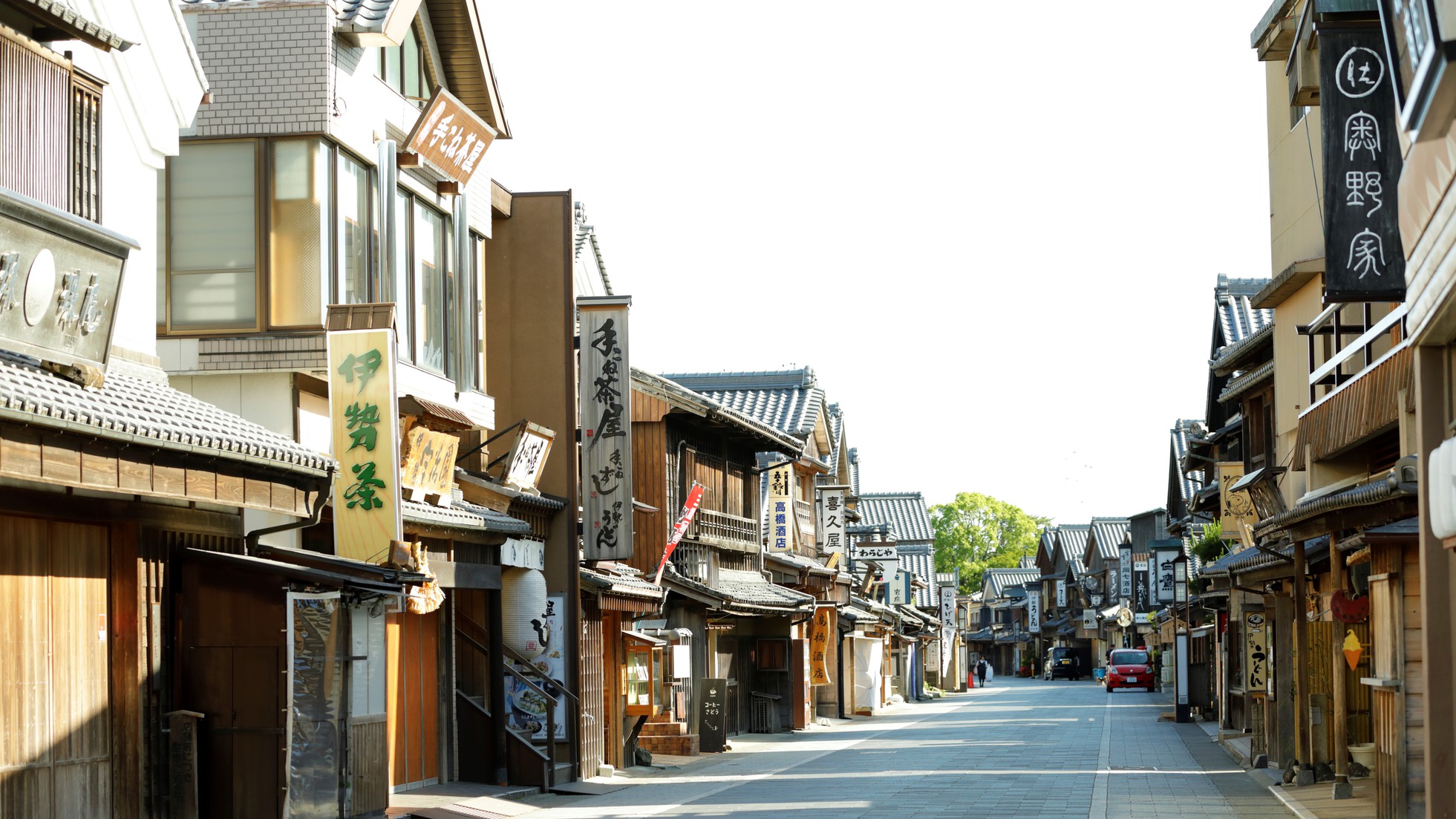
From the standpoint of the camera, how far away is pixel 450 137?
21.0 m

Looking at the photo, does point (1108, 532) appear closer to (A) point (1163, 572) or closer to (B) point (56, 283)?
(A) point (1163, 572)

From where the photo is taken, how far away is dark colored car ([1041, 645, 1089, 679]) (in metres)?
105

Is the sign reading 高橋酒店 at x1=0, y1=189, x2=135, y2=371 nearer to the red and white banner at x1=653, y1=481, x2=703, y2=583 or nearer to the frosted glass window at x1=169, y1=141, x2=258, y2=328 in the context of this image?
the frosted glass window at x1=169, y1=141, x2=258, y2=328

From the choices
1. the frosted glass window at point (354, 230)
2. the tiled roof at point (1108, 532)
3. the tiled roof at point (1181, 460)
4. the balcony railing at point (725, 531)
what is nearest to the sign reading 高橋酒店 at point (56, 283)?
the frosted glass window at point (354, 230)

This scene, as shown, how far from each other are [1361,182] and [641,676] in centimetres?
1695

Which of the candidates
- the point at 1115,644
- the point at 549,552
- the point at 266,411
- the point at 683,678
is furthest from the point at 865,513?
the point at 266,411

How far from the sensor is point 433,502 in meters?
21.1

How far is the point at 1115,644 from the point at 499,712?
296 ft

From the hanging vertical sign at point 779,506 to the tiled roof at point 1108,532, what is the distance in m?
70.7

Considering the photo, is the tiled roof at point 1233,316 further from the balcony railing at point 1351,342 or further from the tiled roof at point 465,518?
the tiled roof at point 465,518

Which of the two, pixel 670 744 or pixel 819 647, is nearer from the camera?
pixel 670 744

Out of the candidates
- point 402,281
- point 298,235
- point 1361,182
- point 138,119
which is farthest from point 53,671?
point 1361,182

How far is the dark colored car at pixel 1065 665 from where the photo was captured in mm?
105375

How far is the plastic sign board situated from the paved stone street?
18.2 feet
